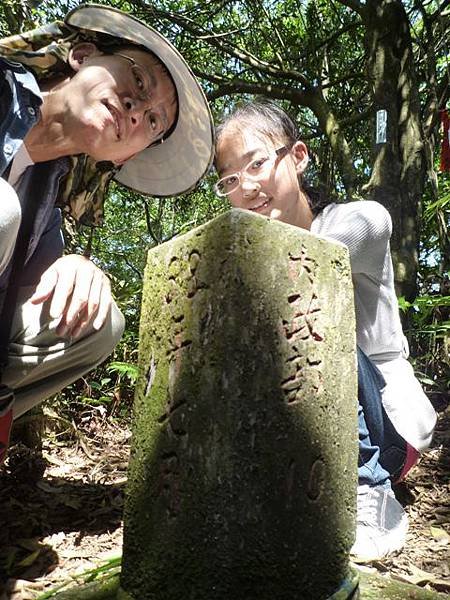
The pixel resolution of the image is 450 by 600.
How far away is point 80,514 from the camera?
7.04 feet

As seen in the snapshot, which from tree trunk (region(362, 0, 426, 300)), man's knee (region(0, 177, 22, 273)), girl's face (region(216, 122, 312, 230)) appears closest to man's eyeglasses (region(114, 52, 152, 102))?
girl's face (region(216, 122, 312, 230))

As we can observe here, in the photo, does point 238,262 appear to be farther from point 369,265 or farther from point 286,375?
point 369,265

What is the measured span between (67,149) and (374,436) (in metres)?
1.47

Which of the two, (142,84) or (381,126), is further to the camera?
(381,126)

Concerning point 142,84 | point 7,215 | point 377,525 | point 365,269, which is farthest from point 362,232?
point 7,215

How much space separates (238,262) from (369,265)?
996mm

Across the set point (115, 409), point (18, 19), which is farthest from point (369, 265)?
point (18, 19)

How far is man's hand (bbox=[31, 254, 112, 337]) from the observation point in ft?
5.14

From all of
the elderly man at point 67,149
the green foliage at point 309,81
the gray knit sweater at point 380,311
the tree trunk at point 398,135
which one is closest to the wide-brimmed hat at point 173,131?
the elderly man at point 67,149

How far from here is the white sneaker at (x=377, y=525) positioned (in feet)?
5.60

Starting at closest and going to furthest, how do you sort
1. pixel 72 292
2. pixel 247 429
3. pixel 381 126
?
pixel 247 429
pixel 72 292
pixel 381 126

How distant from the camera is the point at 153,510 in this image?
1134mm

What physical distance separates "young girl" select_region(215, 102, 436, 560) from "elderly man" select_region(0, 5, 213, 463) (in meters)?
0.18

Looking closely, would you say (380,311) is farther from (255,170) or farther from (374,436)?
(255,170)
